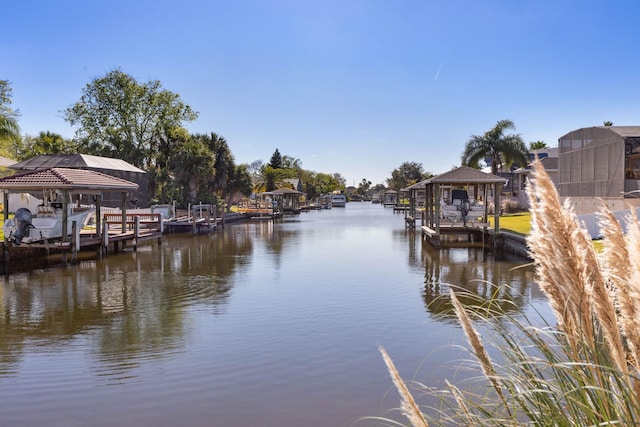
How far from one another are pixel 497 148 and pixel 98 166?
97.2 ft

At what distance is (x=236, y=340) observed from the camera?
8.03 m

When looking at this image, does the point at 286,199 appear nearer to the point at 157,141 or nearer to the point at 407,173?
the point at 157,141

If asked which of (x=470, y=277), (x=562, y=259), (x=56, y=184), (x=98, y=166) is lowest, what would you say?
(x=470, y=277)

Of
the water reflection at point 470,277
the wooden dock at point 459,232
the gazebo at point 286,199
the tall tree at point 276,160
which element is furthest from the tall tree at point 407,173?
the water reflection at point 470,277

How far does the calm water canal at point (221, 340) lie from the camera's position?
18.2 feet

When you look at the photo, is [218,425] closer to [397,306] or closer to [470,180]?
[397,306]

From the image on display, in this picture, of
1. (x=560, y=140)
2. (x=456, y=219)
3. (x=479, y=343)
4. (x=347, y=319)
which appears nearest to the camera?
(x=479, y=343)

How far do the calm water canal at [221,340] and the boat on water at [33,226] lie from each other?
1.62 m

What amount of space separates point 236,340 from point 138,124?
138 feet

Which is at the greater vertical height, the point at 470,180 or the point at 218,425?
the point at 470,180

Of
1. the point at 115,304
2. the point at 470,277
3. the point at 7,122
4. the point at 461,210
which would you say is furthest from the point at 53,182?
the point at 461,210

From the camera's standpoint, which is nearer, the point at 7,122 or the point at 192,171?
the point at 7,122

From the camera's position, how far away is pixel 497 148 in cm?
4275

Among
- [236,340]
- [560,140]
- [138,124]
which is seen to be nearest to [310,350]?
[236,340]
